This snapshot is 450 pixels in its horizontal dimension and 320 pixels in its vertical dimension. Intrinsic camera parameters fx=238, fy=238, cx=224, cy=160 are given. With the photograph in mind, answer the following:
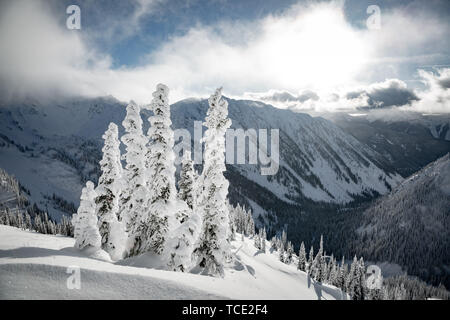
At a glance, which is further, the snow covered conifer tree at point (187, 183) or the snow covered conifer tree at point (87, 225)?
the snow covered conifer tree at point (187, 183)

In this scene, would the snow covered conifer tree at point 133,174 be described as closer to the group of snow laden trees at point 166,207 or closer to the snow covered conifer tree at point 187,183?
the group of snow laden trees at point 166,207

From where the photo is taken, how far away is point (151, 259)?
1888 cm

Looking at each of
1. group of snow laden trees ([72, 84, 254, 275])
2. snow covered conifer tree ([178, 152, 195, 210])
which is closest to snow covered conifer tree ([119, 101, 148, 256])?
group of snow laden trees ([72, 84, 254, 275])

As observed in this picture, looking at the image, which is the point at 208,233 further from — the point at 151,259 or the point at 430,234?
the point at 430,234

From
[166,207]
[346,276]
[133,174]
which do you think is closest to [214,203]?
[166,207]

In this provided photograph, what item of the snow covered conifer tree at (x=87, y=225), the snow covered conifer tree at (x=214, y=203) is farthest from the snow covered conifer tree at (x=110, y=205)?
the snow covered conifer tree at (x=214, y=203)

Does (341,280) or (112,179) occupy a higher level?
(112,179)

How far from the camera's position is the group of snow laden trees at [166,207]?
18.9 meters

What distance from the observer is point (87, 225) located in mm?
21734

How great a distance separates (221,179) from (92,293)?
1283cm

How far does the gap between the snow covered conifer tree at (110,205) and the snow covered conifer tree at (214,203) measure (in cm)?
914

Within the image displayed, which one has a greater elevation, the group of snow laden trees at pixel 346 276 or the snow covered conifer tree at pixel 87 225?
the snow covered conifer tree at pixel 87 225

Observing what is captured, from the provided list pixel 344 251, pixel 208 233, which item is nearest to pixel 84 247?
pixel 208 233

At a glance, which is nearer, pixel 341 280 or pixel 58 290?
pixel 58 290
